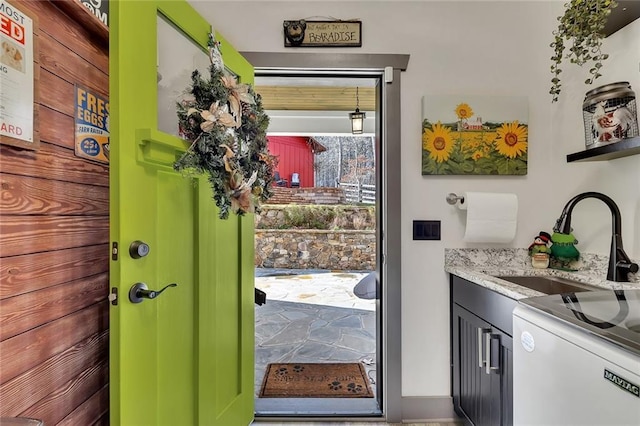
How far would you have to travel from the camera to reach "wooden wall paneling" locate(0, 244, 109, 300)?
80cm

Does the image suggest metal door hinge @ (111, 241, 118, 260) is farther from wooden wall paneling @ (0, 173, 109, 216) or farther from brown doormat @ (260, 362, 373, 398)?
brown doormat @ (260, 362, 373, 398)

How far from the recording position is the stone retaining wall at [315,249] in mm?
6703

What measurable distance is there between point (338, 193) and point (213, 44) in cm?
678

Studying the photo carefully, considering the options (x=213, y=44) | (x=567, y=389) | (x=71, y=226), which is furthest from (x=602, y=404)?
(x=213, y=44)

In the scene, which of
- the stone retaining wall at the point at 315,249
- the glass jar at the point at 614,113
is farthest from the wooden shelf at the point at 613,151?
the stone retaining wall at the point at 315,249

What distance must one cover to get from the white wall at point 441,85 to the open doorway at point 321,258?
0.23 m

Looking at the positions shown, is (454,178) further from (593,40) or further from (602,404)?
(602,404)

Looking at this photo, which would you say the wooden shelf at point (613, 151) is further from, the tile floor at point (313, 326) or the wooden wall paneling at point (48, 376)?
the wooden wall paneling at point (48, 376)

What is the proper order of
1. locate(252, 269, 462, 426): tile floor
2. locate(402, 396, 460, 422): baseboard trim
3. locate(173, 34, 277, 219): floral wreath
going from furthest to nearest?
locate(252, 269, 462, 426): tile floor < locate(402, 396, 460, 422): baseboard trim < locate(173, 34, 277, 219): floral wreath

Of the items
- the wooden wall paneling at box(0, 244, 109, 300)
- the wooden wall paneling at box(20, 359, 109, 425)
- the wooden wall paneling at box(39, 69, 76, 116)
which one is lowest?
the wooden wall paneling at box(20, 359, 109, 425)

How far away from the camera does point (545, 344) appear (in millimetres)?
924

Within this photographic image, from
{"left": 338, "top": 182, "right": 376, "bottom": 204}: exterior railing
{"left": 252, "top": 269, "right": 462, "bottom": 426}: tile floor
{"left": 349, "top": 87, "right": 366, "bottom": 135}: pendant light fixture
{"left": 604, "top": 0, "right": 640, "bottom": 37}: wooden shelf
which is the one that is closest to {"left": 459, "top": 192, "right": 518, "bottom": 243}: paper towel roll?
{"left": 604, "top": 0, "right": 640, "bottom": 37}: wooden shelf

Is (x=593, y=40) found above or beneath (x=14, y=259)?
above

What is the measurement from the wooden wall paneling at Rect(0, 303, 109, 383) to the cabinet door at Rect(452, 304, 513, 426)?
1633mm
